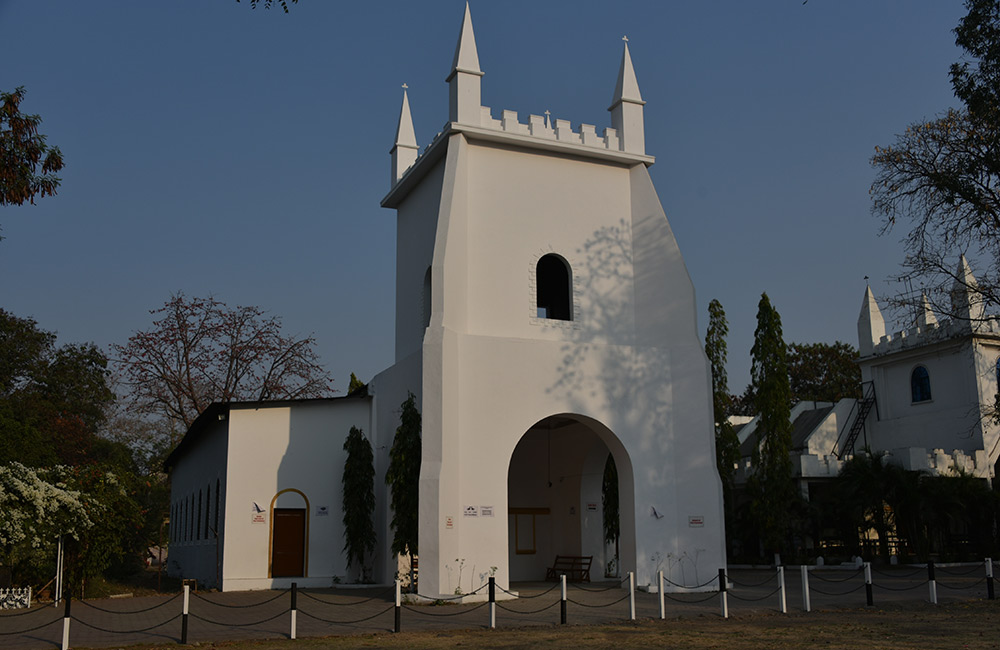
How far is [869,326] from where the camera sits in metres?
37.1

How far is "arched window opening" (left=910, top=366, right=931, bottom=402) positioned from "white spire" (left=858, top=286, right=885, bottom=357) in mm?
2066

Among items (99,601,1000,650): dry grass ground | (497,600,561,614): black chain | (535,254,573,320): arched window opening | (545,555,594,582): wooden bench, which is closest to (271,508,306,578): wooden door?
(545,555,594,582): wooden bench

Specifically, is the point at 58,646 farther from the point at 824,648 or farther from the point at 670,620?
the point at 824,648

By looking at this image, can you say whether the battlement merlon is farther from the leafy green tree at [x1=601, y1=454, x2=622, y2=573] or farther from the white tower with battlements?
the leafy green tree at [x1=601, y1=454, x2=622, y2=573]

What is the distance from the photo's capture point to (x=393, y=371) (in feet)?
74.3

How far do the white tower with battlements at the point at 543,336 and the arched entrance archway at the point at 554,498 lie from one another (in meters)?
1.27

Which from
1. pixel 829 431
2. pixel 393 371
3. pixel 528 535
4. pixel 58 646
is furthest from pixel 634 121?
pixel 829 431

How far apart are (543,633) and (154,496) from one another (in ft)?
144

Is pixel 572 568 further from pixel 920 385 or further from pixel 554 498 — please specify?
pixel 920 385

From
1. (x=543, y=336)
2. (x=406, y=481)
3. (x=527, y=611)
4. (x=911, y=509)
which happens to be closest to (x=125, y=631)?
(x=527, y=611)

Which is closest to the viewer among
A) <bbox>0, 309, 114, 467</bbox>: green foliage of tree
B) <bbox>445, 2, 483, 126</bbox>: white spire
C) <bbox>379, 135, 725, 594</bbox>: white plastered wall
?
<bbox>379, 135, 725, 594</bbox>: white plastered wall

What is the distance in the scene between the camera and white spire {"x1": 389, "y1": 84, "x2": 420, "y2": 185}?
990 inches

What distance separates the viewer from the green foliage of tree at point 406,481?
64.0ft

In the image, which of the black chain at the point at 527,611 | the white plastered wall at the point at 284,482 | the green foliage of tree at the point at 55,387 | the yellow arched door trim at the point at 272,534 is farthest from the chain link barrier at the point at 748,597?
the green foliage of tree at the point at 55,387
